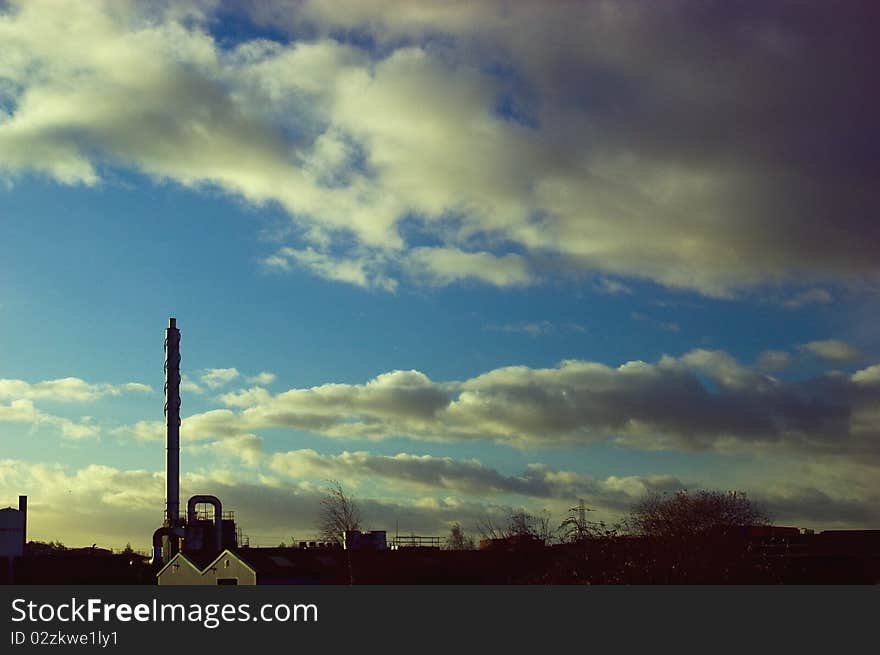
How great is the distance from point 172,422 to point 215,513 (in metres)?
9.09

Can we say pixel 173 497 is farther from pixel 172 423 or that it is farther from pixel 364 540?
pixel 364 540

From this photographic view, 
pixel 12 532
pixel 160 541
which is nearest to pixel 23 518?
pixel 12 532

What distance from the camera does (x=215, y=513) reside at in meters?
84.5

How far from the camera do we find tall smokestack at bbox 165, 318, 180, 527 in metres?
80.7

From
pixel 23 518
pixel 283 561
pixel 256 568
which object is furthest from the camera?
pixel 23 518

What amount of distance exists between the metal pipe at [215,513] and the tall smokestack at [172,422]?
120cm

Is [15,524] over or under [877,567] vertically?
over

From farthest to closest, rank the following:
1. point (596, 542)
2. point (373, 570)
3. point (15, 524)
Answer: point (15, 524) → point (373, 570) → point (596, 542)

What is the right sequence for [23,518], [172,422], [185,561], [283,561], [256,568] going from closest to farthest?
[256,568], [283,561], [185,561], [172,422], [23,518]
